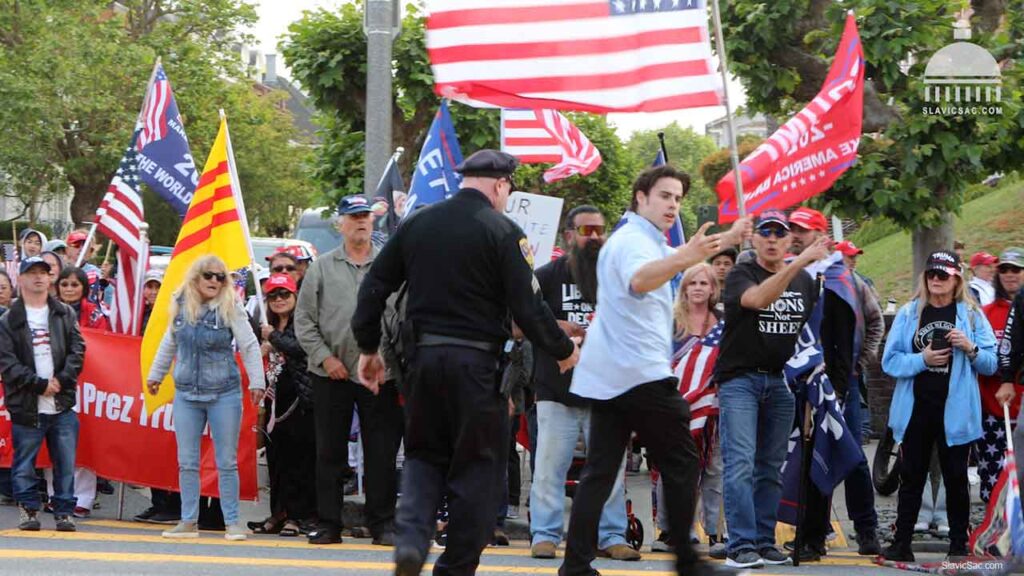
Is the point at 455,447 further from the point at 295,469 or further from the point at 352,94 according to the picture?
the point at 352,94

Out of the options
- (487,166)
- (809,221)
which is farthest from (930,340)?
(487,166)

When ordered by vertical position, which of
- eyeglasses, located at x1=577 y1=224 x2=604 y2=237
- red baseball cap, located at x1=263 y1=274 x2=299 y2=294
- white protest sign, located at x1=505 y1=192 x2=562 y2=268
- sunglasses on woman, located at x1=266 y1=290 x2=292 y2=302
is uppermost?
white protest sign, located at x1=505 y1=192 x2=562 y2=268

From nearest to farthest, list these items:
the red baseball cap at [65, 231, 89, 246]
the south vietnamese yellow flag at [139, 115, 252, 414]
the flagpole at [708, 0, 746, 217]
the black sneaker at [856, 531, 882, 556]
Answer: the flagpole at [708, 0, 746, 217] < the black sneaker at [856, 531, 882, 556] < the south vietnamese yellow flag at [139, 115, 252, 414] < the red baseball cap at [65, 231, 89, 246]

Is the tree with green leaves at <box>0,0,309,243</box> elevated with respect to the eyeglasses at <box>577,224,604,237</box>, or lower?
elevated

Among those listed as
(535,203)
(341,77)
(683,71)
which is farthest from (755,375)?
(341,77)

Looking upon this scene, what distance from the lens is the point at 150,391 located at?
366 inches

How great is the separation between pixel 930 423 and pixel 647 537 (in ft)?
6.97

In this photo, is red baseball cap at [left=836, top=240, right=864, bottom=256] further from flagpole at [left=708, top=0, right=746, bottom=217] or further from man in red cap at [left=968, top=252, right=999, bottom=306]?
flagpole at [left=708, top=0, right=746, bottom=217]

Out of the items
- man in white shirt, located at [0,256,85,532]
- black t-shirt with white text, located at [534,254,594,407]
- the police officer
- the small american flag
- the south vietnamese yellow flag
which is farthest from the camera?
the south vietnamese yellow flag

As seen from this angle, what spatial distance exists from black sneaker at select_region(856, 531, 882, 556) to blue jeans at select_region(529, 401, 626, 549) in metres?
1.40

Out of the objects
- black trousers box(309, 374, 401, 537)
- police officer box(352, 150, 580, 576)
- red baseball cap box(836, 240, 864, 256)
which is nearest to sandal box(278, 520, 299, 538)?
black trousers box(309, 374, 401, 537)

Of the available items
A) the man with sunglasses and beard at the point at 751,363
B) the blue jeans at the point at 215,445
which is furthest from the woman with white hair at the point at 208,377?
the man with sunglasses and beard at the point at 751,363

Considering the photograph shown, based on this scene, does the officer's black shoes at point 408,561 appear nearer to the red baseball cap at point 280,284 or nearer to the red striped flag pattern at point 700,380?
the red striped flag pattern at point 700,380

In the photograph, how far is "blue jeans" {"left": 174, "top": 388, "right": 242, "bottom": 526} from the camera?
914cm
